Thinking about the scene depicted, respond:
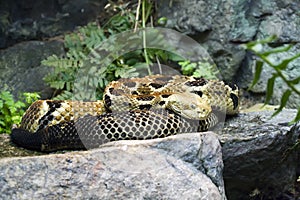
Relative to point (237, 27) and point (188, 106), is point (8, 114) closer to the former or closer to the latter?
point (188, 106)

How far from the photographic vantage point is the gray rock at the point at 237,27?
5.96m

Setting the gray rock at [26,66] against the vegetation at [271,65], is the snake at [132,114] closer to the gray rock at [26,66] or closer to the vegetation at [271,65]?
the gray rock at [26,66]

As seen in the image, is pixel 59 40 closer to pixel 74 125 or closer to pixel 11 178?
pixel 74 125

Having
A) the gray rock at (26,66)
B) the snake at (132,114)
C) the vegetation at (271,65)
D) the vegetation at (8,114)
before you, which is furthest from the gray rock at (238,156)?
the gray rock at (26,66)

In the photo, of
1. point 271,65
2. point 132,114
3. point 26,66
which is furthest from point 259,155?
point 26,66

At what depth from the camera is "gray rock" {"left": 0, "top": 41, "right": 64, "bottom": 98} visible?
602cm

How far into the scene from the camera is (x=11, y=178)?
2.76 metres

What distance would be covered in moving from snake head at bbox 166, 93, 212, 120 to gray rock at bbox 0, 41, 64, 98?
8.94ft

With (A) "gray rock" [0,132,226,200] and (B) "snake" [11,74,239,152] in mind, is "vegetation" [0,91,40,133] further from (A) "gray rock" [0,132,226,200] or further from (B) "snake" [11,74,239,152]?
(A) "gray rock" [0,132,226,200]

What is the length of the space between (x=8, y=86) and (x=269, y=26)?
325cm

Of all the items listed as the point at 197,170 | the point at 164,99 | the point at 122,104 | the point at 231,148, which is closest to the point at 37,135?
the point at 122,104

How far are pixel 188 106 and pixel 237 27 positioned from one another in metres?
2.75

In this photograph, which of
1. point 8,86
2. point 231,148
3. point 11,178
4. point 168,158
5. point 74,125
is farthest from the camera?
point 8,86

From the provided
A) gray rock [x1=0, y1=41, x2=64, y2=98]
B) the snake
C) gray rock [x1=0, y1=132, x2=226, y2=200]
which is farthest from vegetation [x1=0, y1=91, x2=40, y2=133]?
gray rock [x1=0, y1=132, x2=226, y2=200]
